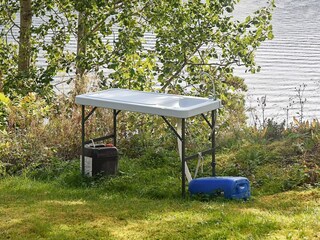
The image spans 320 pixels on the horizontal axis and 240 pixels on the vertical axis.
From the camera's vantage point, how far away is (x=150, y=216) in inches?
185

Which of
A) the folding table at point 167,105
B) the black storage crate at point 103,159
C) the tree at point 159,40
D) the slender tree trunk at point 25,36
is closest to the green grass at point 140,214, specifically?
the black storage crate at point 103,159

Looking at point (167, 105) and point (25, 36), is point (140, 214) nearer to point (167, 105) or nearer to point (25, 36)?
point (167, 105)

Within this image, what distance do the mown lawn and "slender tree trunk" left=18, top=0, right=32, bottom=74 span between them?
3.19m

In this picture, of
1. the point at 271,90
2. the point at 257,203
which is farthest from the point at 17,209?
the point at 271,90

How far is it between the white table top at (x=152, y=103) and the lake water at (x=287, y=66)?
3485mm

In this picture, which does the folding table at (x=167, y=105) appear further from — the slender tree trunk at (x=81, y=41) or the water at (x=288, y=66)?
the water at (x=288, y=66)

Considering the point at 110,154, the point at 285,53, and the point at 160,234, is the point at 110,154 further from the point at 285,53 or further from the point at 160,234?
the point at 285,53

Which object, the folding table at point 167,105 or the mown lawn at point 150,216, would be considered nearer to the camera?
the mown lawn at point 150,216

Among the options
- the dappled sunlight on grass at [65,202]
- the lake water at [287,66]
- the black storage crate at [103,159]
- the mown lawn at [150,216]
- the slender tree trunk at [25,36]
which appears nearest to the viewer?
the mown lawn at [150,216]

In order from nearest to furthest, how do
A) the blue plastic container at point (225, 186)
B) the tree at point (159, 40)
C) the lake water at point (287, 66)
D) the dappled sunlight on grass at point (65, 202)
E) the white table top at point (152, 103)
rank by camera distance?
the dappled sunlight on grass at point (65, 202), the blue plastic container at point (225, 186), the white table top at point (152, 103), the tree at point (159, 40), the lake water at point (287, 66)

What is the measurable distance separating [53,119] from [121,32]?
1.30m

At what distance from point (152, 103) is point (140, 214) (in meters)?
1.16

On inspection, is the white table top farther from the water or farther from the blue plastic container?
the water

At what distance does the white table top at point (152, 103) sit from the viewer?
17.8 feet
